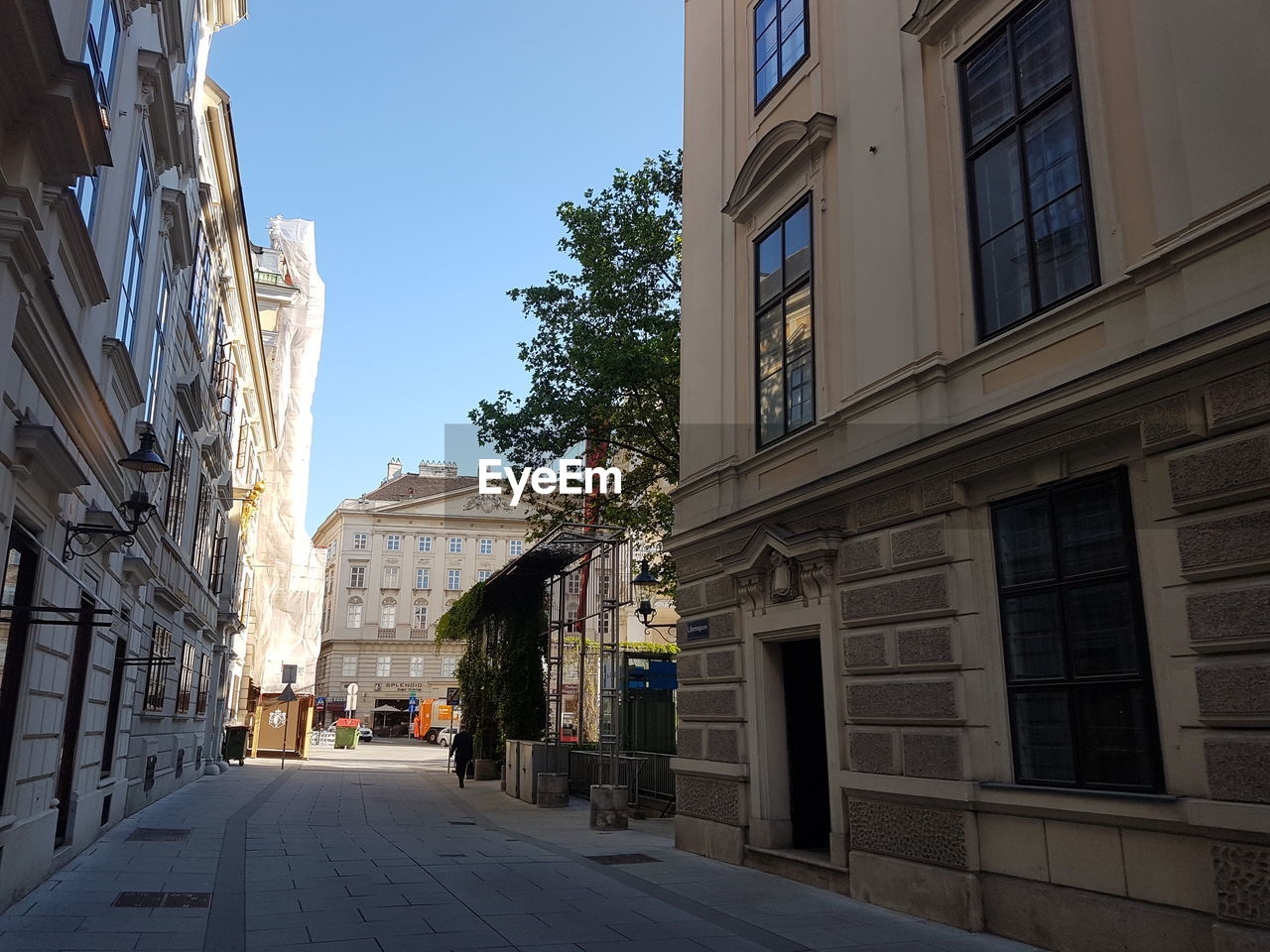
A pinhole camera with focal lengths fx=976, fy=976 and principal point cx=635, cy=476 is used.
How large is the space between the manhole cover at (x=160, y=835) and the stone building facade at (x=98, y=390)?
0.48 m

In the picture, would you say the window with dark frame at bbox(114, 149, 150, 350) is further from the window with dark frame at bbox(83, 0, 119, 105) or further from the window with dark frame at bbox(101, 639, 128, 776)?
the window with dark frame at bbox(101, 639, 128, 776)

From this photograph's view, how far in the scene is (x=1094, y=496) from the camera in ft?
24.5

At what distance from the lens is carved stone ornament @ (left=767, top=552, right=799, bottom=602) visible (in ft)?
35.5

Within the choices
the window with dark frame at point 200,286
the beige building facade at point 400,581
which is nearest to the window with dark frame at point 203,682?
the window with dark frame at point 200,286

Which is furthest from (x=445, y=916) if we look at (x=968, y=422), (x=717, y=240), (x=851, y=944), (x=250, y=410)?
(x=250, y=410)

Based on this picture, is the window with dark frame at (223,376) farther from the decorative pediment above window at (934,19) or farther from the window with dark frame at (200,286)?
the decorative pediment above window at (934,19)

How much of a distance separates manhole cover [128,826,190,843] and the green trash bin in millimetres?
19284

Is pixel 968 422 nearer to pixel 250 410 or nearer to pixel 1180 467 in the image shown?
pixel 1180 467

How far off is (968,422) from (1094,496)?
3.99 ft

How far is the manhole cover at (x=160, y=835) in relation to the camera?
1355cm

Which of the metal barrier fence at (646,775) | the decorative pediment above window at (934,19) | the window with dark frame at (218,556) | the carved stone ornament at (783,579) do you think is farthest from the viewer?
the window with dark frame at (218,556)

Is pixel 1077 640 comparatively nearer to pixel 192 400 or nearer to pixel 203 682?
pixel 192 400

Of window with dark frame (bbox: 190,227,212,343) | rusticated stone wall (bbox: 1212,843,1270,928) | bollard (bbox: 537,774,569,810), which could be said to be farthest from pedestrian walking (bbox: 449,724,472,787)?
rusticated stone wall (bbox: 1212,843,1270,928)

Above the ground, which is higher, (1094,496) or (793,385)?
(793,385)
